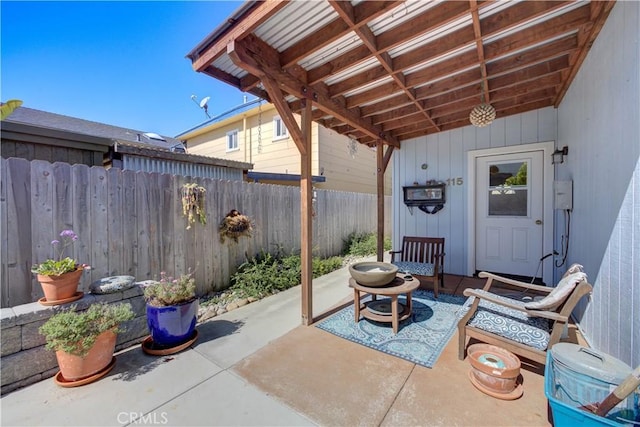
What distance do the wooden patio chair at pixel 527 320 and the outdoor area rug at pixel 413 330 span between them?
0.32m

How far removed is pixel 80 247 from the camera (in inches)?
105

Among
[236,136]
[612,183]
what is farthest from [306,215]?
[236,136]

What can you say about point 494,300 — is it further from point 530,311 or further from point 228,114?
point 228,114

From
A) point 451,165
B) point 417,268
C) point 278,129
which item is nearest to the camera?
point 417,268

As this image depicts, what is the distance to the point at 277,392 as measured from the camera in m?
1.92

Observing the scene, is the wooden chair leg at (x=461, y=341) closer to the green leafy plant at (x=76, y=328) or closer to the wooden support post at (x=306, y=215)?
the wooden support post at (x=306, y=215)

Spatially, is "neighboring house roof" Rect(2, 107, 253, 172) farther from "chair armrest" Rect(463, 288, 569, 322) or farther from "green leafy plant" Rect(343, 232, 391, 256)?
"chair armrest" Rect(463, 288, 569, 322)

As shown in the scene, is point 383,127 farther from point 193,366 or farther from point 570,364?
point 193,366

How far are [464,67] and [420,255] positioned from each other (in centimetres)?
292

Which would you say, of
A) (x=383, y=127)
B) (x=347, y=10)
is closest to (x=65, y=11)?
(x=347, y=10)

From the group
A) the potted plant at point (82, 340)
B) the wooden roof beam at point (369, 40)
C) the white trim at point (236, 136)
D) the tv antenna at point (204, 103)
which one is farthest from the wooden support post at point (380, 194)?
the tv antenna at point (204, 103)

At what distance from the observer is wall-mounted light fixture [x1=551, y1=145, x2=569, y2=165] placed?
3511mm

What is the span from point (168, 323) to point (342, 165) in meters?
7.57

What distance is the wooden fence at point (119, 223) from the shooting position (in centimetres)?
236
